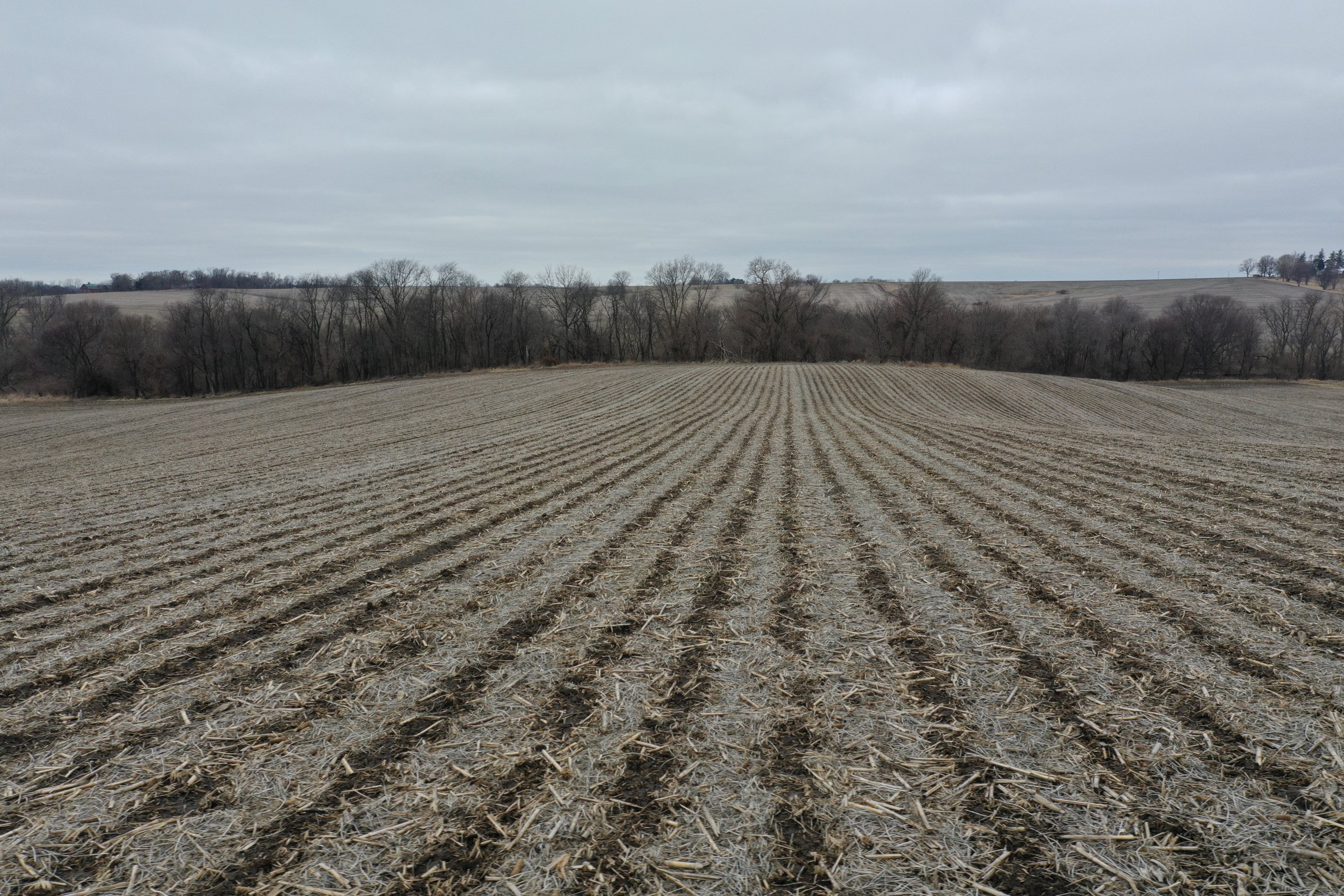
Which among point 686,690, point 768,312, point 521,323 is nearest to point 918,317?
point 768,312

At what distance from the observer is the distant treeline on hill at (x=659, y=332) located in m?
61.4

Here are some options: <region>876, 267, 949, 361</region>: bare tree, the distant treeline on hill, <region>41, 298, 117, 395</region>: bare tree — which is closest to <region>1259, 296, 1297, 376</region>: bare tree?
the distant treeline on hill

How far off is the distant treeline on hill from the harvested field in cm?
5426

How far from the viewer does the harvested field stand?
279 cm

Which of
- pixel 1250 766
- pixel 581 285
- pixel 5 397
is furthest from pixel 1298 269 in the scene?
pixel 5 397

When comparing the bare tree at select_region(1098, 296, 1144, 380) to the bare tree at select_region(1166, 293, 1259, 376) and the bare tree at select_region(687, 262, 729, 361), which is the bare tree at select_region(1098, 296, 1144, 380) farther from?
the bare tree at select_region(687, 262, 729, 361)

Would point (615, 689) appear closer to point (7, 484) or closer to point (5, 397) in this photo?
point (7, 484)

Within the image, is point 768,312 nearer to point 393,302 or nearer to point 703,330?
point 703,330

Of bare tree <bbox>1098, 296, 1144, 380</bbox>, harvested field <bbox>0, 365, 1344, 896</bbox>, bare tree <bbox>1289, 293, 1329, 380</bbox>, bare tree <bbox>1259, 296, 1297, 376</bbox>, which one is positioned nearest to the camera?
harvested field <bbox>0, 365, 1344, 896</bbox>

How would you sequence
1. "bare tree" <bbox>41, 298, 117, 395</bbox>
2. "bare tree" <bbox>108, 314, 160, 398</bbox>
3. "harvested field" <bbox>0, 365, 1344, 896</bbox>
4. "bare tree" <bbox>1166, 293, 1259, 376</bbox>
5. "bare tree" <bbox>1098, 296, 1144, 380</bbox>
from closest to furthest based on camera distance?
1. "harvested field" <bbox>0, 365, 1344, 896</bbox>
2. "bare tree" <bbox>41, 298, 117, 395</bbox>
3. "bare tree" <bbox>108, 314, 160, 398</bbox>
4. "bare tree" <bbox>1166, 293, 1259, 376</bbox>
5. "bare tree" <bbox>1098, 296, 1144, 380</bbox>

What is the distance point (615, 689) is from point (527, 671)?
65 cm

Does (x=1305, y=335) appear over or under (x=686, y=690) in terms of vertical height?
over

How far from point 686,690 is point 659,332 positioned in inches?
2576

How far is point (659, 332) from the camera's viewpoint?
224 ft
